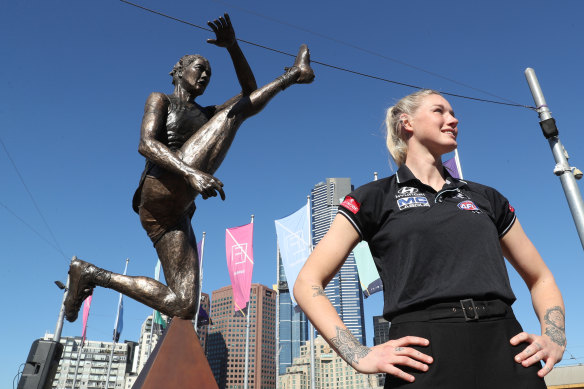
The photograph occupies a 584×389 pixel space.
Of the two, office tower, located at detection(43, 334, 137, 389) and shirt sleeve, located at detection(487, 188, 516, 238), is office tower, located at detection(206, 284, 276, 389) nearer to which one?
office tower, located at detection(43, 334, 137, 389)

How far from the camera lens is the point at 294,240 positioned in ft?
49.3

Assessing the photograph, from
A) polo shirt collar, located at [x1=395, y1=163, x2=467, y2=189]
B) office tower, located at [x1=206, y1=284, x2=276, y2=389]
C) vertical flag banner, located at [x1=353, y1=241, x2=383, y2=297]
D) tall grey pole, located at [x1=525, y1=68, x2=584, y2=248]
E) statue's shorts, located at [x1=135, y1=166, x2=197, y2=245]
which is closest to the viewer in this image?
polo shirt collar, located at [x1=395, y1=163, x2=467, y2=189]

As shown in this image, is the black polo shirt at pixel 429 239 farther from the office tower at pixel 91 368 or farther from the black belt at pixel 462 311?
the office tower at pixel 91 368

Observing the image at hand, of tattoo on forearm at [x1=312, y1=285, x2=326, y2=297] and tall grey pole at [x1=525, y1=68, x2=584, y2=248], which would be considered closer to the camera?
tattoo on forearm at [x1=312, y1=285, x2=326, y2=297]

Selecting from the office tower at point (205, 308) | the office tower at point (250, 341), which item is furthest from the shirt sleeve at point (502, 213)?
the office tower at point (250, 341)

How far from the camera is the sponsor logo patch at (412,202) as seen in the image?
155 centimetres

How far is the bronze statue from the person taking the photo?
2.80m

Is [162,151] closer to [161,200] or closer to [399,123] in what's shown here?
[161,200]

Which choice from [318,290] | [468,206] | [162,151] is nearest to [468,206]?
[468,206]

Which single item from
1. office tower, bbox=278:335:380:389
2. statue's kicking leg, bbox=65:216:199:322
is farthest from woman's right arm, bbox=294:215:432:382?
office tower, bbox=278:335:380:389

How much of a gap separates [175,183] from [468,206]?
78.0 inches

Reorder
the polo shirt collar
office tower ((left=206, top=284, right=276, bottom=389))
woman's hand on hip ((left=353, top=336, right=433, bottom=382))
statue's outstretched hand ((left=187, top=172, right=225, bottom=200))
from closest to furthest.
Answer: woman's hand on hip ((left=353, top=336, right=433, bottom=382))
the polo shirt collar
statue's outstretched hand ((left=187, top=172, right=225, bottom=200))
office tower ((left=206, top=284, right=276, bottom=389))

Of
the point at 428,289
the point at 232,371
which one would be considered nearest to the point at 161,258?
the point at 428,289

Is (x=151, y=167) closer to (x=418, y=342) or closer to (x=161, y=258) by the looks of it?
(x=161, y=258)
